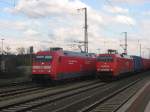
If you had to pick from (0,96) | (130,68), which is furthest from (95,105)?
(130,68)

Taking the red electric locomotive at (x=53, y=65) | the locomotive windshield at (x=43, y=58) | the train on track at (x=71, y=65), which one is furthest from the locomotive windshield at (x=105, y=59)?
the locomotive windshield at (x=43, y=58)

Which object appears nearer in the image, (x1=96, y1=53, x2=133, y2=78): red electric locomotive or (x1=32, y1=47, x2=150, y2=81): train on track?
(x1=32, y1=47, x2=150, y2=81): train on track

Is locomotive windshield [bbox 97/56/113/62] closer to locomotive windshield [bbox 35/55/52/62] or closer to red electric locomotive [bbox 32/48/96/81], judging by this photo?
red electric locomotive [bbox 32/48/96/81]

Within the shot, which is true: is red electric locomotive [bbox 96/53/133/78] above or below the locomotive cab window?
below

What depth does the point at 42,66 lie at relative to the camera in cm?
3697

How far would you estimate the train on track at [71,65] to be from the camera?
3678 centimetres

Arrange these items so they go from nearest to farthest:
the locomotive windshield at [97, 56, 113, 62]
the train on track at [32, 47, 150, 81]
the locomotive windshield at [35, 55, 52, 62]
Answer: the train on track at [32, 47, 150, 81]
the locomotive windshield at [35, 55, 52, 62]
the locomotive windshield at [97, 56, 113, 62]

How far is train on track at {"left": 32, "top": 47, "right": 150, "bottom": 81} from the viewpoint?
3678 cm

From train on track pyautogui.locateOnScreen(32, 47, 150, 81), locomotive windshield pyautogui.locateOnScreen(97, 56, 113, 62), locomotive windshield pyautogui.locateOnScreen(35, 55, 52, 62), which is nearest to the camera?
train on track pyautogui.locateOnScreen(32, 47, 150, 81)

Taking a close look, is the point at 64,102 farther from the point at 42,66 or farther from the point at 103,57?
the point at 103,57

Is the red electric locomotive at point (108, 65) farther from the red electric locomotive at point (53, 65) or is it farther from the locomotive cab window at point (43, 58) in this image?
the locomotive cab window at point (43, 58)

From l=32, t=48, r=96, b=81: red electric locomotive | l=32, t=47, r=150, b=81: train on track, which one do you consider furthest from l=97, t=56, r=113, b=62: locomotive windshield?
l=32, t=48, r=96, b=81: red electric locomotive

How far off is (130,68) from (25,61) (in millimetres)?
23614

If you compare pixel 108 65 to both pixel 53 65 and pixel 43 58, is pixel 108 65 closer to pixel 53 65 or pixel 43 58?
pixel 43 58
